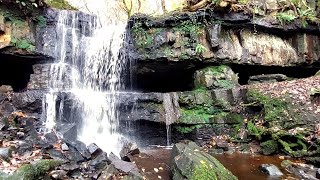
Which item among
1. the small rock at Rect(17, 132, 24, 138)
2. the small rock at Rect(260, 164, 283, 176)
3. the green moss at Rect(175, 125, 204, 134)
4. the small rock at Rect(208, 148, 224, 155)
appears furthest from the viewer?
the green moss at Rect(175, 125, 204, 134)

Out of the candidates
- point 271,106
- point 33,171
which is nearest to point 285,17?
point 271,106

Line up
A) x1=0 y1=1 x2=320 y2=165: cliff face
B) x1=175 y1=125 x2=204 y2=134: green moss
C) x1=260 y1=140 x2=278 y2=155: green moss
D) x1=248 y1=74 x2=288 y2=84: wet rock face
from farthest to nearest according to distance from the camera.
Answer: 1. x1=248 y1=74 x2=288 y2=84: wet rock face
2. x1=175 y1=125 x2=204 y2=134: green moss
3. x1=0 y1=1 x2=320 y2=165: cliff face
4. x1=260 y1=140 x2=278 y2=155: green moss

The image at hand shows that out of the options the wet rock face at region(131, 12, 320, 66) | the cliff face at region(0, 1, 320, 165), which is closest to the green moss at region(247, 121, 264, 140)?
the cliff face at region(0, 1, 320, 165)

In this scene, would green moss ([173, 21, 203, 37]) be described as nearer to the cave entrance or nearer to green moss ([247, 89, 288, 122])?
the cave entrance

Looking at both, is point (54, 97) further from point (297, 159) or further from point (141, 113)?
point (297, 159)

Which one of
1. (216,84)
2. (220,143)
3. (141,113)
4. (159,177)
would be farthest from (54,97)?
(216,84)

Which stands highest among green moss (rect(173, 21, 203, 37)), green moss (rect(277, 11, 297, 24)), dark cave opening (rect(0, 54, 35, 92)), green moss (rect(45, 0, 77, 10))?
green moss (rect(45, 0, 77, 10))

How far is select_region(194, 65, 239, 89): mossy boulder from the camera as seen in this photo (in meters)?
11.6

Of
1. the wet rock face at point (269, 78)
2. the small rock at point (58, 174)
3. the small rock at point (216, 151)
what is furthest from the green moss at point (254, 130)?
the small rock at point (58, 174)

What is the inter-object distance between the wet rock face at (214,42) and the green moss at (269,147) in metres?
4.43

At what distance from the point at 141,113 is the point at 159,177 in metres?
3.77

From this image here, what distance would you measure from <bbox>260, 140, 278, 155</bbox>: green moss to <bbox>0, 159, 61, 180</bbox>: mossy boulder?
5869mm

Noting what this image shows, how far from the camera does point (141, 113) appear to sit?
9.78 m

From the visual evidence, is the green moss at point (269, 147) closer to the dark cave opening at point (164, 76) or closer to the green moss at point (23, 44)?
the dark cave opening at point (164, 76)
